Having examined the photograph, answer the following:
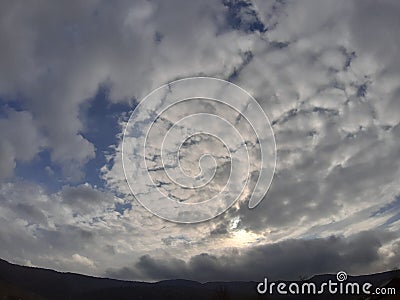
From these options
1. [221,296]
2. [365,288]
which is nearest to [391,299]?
[365,288]

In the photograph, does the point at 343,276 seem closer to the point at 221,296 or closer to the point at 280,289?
the point at 280,289

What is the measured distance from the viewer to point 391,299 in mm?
98688

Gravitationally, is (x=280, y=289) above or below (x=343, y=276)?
below

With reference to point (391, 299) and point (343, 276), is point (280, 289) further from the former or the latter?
point (391, 299)

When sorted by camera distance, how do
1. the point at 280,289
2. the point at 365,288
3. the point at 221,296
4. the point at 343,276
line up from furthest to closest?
1. the point at 221,296
2. the point at 365,288
3. the point at 343,276
4. the point at 280,289

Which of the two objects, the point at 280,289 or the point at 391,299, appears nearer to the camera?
the point at 280,289

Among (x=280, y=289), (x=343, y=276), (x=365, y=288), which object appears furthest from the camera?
(x=365, y=288)

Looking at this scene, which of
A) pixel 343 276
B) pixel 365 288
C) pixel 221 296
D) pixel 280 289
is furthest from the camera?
pixel 221 296

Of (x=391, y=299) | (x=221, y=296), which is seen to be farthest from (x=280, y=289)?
A: (x=221, y=296)

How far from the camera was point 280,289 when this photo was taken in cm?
8169

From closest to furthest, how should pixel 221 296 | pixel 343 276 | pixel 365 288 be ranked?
pixel 343 276
pixel 365 288
pixel 221 296

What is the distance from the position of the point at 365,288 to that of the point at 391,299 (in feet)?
25.8

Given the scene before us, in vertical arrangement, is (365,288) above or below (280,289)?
above

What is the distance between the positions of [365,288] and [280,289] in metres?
36.2
